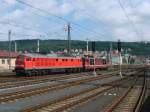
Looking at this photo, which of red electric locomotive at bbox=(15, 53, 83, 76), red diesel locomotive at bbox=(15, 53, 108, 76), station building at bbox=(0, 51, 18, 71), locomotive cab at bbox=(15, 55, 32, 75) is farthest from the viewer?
station building at bbox=(0, 51, 18, 71)

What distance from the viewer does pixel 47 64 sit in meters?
66.1

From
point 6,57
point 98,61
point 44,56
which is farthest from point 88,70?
point 44,56

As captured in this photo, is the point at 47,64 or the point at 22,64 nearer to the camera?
the point at 22,64

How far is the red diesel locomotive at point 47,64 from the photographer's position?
59469 mm

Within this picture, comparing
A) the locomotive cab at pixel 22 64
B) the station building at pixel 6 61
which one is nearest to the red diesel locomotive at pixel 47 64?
the locomotive cab at pixel 22 64

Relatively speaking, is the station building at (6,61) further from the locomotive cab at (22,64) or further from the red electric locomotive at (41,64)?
the locomotive cab at (22,64)

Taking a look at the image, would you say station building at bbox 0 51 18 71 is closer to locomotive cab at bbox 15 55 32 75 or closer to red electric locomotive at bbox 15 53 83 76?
red electric locomotive at bbox 15 53 83 76

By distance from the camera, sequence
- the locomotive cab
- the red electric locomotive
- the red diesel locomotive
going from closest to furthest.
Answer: the locomotive cab < the red electric locomotive < the red diesel locomotive

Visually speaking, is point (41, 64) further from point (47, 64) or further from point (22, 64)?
point (22, 64)

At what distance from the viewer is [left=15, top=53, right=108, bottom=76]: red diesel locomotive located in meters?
59.5

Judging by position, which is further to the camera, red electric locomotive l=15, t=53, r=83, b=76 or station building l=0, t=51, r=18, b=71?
station building l=0, t=51, r=18, b=71

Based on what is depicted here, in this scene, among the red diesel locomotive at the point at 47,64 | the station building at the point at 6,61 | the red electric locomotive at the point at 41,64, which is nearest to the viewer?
the red electric locomotive at the point at 41,64

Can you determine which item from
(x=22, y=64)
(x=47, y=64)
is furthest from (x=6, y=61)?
(x=22, y=64)

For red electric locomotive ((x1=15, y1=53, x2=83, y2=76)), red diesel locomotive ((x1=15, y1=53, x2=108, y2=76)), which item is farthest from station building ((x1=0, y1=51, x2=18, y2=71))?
red electric locomotive ((x1=15, y1=53, x2=83, y2=76))
